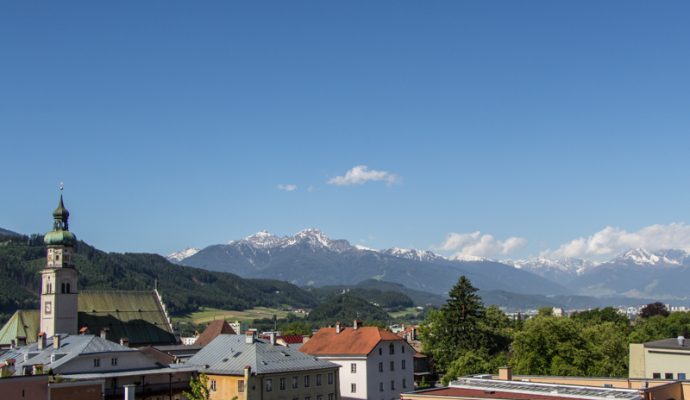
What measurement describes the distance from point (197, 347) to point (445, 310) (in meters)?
32.2

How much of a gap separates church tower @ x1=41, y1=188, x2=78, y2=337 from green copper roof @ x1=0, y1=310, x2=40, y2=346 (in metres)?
1.51

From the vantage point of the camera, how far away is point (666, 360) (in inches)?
2783

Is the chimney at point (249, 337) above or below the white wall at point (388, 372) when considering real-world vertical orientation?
above

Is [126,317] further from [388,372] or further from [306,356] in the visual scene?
[306,356]

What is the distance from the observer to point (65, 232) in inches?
4141

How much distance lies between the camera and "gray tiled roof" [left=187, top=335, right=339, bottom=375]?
69125 mm

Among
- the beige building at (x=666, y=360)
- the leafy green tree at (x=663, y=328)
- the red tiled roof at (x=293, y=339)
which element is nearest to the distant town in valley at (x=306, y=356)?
the beige building at (x=666, y=360)

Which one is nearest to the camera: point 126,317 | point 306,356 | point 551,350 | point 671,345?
point 671,345

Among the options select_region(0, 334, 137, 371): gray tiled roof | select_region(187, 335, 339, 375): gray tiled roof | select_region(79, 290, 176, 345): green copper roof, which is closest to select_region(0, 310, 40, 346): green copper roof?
select_region(79, 290, 176, 345): green copper roof

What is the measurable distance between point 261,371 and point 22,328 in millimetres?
49702

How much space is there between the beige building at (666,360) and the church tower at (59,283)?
67.7m

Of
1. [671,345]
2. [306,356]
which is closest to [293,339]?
[306,356]

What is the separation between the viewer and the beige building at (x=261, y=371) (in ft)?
222

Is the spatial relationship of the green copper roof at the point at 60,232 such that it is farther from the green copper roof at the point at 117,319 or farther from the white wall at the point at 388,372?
the white wall at the point at 388,372
